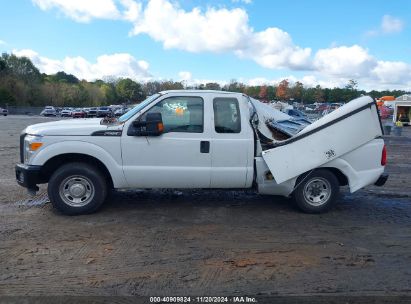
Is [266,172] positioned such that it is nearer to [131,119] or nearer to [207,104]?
[207,104]

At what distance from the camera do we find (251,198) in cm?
783

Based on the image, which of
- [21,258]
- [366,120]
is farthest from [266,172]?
[21,258]

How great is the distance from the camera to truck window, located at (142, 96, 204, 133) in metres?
6.50

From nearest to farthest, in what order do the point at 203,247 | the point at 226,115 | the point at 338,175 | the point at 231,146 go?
1. the point at 203,247
2. the point at 231,146
3. the point at 226,115
4. the point at 338,175

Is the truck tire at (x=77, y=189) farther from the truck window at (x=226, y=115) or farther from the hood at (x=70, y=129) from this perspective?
the truck window at (x=226, y=115)

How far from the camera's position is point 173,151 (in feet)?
21.0

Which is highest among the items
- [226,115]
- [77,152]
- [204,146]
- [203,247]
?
[226,115]

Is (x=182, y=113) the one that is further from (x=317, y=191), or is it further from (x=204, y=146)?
(x=317, y=191)

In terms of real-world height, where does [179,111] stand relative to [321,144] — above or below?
above

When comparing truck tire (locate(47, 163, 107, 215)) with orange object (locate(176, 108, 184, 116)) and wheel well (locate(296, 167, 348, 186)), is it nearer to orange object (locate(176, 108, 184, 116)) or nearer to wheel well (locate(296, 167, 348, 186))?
orange object (locate(176, 108, 184, 116))

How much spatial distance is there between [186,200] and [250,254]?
2.66 metres

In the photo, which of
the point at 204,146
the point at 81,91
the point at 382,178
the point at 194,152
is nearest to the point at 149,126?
the point at 194,152

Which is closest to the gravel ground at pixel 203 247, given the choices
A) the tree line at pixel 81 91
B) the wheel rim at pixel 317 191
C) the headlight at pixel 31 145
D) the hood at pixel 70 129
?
the wheel rim at pixel 317 191

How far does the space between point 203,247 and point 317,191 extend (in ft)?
8.49
